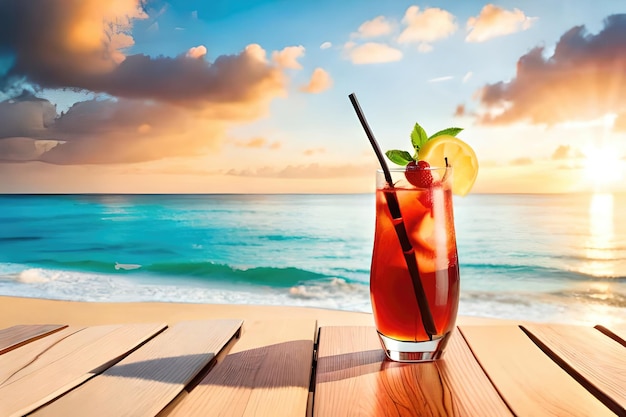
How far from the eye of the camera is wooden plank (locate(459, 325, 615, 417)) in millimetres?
680

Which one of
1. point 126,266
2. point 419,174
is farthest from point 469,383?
point 126,266

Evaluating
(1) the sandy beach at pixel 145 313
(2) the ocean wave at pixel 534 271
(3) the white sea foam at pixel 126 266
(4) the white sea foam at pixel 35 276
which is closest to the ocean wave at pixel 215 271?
(3) the white sea foam at pixel 126 266

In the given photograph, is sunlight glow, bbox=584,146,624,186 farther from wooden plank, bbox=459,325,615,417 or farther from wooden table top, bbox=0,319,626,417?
wooden plank, bbox=459,325,615,417

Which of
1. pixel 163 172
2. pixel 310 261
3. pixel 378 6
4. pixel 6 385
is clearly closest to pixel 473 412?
pixel 6 385

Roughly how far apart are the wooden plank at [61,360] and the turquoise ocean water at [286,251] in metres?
3.94

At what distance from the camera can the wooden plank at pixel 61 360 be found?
731 mm

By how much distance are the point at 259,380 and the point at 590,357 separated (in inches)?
19.6

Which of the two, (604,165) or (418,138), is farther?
(604,165)

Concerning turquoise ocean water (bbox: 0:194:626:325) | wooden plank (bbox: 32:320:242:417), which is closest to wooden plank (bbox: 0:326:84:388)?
wooden plank (bbox: 32:320:242:417)

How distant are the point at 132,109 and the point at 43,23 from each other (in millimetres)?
2209

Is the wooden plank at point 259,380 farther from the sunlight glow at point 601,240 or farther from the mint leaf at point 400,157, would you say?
the sunlight glow at point 601,240

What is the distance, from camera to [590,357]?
0.88 m

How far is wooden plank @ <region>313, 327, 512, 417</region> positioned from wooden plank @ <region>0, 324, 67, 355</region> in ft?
1.64

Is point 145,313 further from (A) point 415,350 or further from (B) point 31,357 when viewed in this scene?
(A) point 415,350
